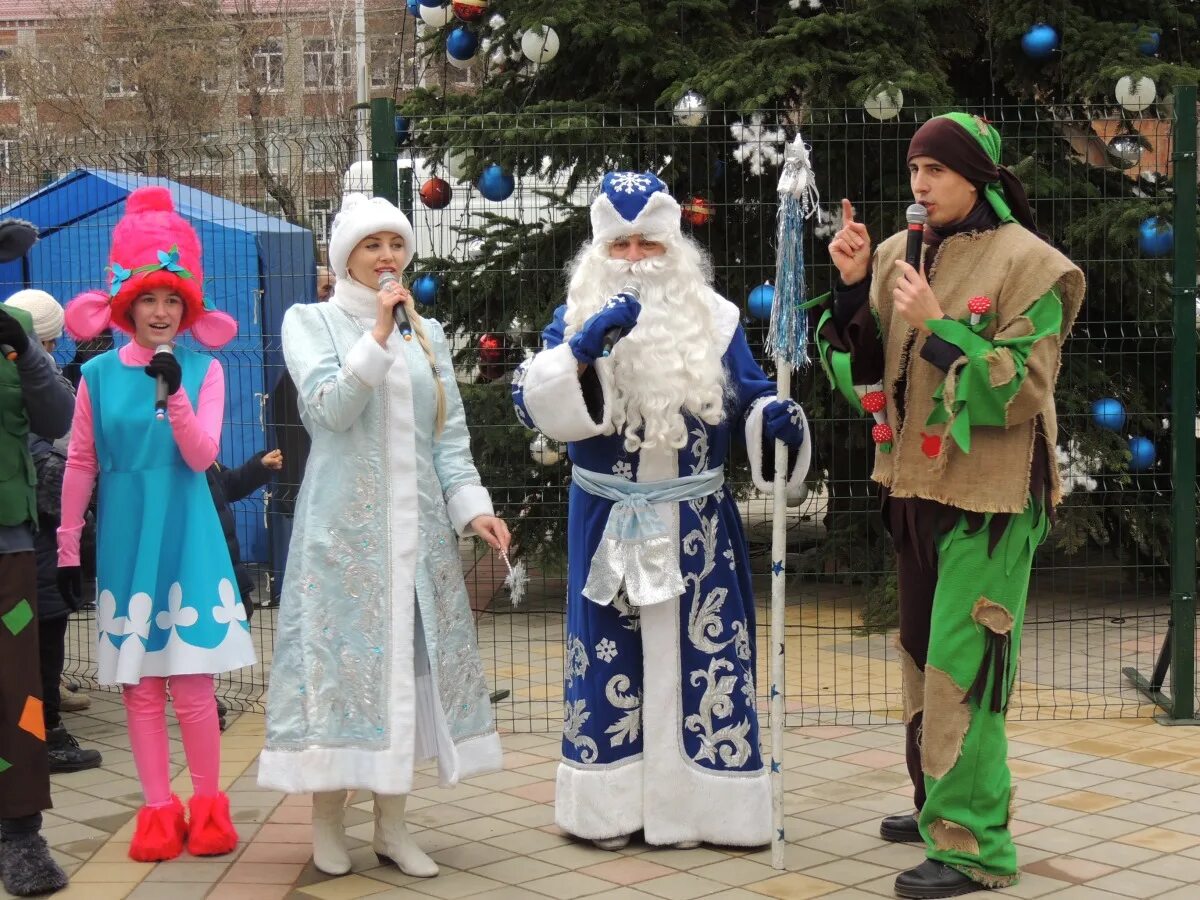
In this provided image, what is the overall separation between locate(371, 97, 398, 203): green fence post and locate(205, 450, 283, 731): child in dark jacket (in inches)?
45.4

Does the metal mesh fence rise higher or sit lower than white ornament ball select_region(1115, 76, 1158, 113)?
lower

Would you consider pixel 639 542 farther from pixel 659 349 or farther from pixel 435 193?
pixel 435 193

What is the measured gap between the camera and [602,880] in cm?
452

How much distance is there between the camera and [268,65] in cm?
2973

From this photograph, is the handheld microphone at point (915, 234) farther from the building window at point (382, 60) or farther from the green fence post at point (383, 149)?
the building window at point (382, 60)

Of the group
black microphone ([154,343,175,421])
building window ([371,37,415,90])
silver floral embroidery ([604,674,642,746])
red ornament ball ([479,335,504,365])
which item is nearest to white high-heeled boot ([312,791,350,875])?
silver floral embroidery ([604,674,642,746])

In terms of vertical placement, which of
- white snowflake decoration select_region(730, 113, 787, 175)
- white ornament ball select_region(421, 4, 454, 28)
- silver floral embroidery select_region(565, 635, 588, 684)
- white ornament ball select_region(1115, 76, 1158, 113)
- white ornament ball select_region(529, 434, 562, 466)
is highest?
white ornament ball select_region(421, 4, 454, 28)

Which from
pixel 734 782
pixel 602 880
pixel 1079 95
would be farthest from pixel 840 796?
pixel 1079 95

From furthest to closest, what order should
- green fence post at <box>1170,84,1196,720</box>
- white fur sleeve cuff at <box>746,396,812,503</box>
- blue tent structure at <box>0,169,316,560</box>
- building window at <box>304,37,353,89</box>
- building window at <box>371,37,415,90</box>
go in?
building window at <box>304,37,353,89</box>, building window at <box>371,37,415,90</box>, blue tent structure at <box>0,169,316,560</box>, green fence post at <box>1170,84,1196,720</box>, white fur sleeve cuff at <box>746,396,812,503</box>

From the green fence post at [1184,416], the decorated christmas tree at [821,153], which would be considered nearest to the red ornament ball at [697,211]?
the decorated christmas tree at [821,153]

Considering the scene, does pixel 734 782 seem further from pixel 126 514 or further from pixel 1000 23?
pixel 1000 23

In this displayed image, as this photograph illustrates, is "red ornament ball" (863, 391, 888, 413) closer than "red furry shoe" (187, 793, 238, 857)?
Yes

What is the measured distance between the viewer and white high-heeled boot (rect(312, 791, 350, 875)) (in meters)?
4.60

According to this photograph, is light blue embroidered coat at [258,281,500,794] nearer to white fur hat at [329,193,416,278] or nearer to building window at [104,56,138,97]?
white fur hat at [329,193,416,278]
